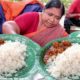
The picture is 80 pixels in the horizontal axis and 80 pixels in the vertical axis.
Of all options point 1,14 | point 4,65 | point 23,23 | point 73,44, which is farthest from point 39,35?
point 1,14

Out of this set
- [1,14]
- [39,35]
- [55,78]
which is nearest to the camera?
[55,78]

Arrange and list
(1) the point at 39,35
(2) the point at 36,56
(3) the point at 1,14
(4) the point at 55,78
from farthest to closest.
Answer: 1. (3) the point at 1,14
2. (1) the point at 39,35
3. (2) the point at 36,56
4. (4) the point at 55,78

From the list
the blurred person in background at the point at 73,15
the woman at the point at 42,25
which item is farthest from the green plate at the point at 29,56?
the blurred person in background at the point at 73,15

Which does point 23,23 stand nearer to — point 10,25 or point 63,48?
point 10,25

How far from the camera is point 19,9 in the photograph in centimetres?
207

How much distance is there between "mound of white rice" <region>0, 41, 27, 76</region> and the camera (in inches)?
40.7

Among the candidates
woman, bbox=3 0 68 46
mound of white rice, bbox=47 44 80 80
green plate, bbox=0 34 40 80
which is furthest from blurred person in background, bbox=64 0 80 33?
mound of white rice, bbox=47 44 80 80

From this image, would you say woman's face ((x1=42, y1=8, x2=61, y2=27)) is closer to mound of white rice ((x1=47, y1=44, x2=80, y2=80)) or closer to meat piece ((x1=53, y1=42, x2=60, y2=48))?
meat piece ((x1=53, y1=42, x2=60, y2=48))

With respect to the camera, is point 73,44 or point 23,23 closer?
point 73,44

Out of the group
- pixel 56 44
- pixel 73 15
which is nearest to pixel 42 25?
pixel 56 44

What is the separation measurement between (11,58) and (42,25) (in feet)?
1.30

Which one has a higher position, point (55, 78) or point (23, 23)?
point (23, 23)

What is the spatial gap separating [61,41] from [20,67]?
0.82ft

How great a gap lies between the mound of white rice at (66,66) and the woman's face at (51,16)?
324 millimetres
